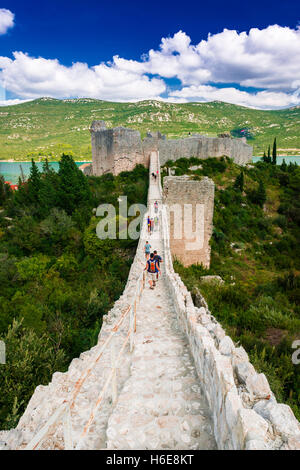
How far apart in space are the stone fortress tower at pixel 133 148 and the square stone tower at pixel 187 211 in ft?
46.9

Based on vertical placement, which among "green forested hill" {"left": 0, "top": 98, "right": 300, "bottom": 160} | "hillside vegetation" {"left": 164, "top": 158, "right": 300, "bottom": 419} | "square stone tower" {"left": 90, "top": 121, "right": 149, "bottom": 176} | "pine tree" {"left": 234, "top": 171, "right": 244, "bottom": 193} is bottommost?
"hillside vegetation" {"left": 164, "top": 158, "right": 300, "bottom": 419}

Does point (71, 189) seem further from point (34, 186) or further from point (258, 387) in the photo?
point (258, 387)

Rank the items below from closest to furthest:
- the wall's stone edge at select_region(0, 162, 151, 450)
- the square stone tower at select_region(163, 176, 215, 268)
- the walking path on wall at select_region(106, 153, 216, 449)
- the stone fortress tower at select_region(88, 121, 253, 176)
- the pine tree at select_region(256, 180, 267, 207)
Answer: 1. the walking path on wall at select_region(106, 153, 216, 449)
2. the wall's stone edge at select_region(0, 162, 151, 450)
3. the square stone tower at select_region(163, 176, 215, 268)
4. the stone fortress tower at select_region(88, 121, 253, 176)
5. the pine tree at select_region(256, 180, 267, 207)

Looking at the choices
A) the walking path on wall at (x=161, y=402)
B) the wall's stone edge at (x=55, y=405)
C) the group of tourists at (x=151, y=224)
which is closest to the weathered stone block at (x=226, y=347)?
the walking path on wall at (x=161, y=402)

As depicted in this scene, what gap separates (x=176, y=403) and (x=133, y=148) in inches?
1004

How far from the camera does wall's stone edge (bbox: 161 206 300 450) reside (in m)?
1.82

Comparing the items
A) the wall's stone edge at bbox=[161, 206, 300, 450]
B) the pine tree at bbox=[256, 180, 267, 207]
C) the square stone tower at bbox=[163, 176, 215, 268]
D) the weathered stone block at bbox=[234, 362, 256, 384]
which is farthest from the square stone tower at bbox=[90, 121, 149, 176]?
the weathered stone block at bbox=[234, 362, 256, 384]

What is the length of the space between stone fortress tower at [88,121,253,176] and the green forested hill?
59202 mm

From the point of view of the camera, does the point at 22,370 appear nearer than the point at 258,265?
Yes

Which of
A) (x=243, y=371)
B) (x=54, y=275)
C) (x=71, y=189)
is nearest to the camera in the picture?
(x=243, y=371)

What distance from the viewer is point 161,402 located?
2.98m

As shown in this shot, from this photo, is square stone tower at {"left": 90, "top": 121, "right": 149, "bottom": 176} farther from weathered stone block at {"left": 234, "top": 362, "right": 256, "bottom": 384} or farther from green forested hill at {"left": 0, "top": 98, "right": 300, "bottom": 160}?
green forested hill at {"left": 0, "top": 98, "right": 300, "bottom": 160}

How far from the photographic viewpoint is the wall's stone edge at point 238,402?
182 cm

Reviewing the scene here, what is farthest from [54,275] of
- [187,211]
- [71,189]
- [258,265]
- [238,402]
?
[238,402]
